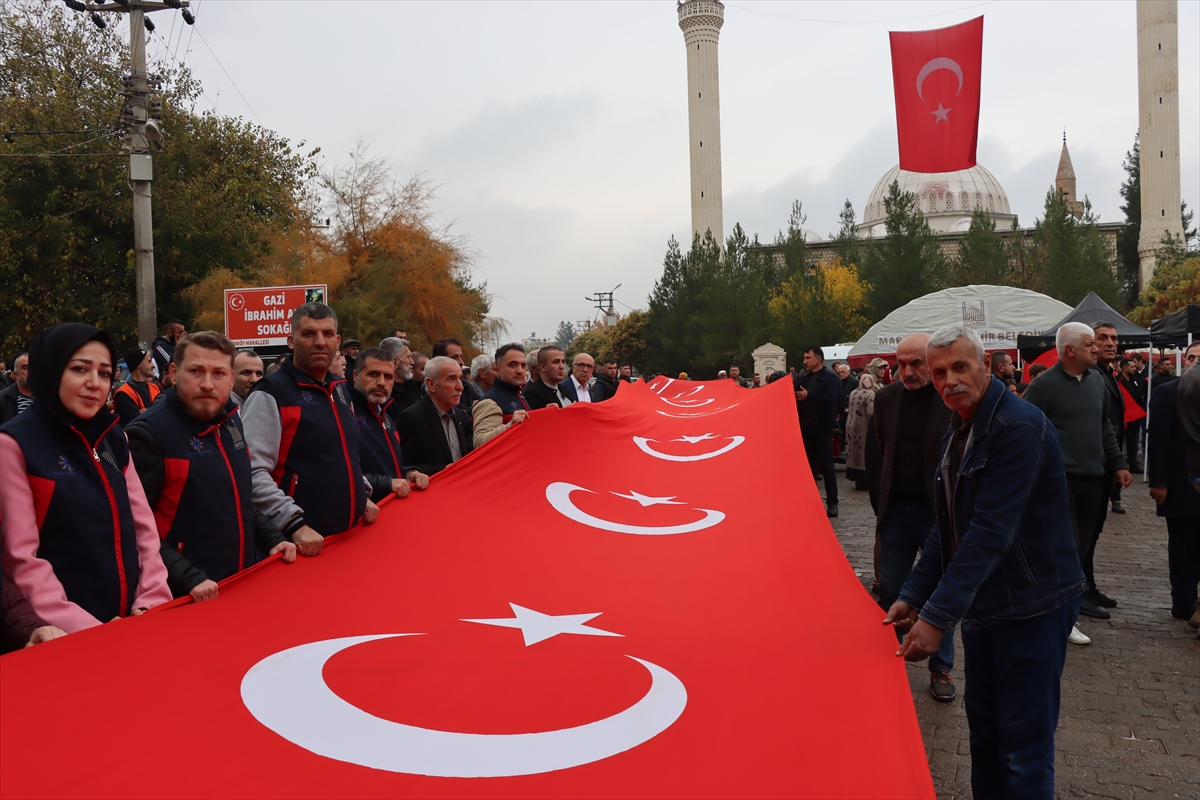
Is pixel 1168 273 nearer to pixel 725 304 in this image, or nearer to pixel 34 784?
pixel 725 304

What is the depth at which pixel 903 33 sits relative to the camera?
17.2 m

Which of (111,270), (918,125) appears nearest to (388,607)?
(918,125)

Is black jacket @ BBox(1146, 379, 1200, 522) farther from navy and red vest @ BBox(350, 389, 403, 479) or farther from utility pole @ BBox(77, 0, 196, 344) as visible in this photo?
utility pole @ BBox(77, 0, 196, 344)

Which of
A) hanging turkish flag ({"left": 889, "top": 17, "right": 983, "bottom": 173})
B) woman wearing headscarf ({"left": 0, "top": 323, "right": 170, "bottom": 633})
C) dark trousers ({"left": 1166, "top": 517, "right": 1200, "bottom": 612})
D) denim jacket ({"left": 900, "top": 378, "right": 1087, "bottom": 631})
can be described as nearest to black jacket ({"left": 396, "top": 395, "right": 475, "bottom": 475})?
woman wearing headscarf ({"left": 0, "top": 323, "right": 170, "bottom": 633})

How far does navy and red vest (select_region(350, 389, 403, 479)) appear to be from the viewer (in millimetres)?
4477

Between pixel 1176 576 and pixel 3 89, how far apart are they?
30751mm

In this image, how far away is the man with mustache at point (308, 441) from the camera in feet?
12.0

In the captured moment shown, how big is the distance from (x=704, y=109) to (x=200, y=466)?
63671 millimetres

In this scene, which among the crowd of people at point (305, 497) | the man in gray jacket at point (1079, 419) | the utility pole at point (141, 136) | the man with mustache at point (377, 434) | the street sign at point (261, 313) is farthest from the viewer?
the street sign at point (261, 313)

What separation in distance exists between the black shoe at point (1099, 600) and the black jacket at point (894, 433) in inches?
95.3

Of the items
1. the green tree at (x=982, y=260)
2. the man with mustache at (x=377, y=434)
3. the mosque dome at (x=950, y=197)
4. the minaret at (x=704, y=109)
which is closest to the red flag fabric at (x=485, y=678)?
the man with mustache at (x=377, y=434)

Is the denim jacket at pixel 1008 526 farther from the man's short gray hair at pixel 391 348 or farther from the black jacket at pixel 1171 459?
the black jacket at pixel 1171 459

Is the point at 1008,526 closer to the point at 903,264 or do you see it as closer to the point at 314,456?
the point at 314,456

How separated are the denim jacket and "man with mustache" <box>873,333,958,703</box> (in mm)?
1742
